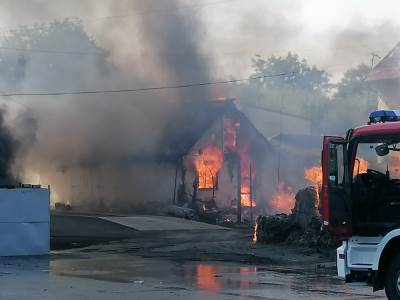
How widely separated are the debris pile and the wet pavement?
3.69 metres

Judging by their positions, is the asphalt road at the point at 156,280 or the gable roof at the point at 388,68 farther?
the gable roof at the point at 388,68

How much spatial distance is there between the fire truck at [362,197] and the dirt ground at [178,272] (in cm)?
167

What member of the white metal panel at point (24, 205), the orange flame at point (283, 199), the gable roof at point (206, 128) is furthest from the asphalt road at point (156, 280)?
the orange flame at point (283, 199)

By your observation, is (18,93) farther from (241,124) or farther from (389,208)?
(389,208)

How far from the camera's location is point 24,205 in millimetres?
17938

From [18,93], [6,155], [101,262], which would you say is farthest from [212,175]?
[101,262]

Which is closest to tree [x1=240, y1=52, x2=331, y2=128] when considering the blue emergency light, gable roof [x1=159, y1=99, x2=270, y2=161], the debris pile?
gable roof [x1=159, y1=99, x2=270, y2=161]

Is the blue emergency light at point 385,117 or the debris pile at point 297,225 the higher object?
the blue emergency light at point 385,117

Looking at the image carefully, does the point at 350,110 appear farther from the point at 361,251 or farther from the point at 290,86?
the point at 361,251

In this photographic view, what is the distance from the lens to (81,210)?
121 feet

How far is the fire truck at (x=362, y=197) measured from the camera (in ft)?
31.1

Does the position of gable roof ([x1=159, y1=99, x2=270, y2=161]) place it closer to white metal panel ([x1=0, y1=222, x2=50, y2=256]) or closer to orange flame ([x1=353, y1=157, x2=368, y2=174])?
white metal panel ([x1=0, y1=222, x2=50, y2=256])

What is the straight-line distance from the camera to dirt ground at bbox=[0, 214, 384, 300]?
1137 centimetres

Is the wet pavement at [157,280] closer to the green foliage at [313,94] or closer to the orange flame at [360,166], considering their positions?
the orange flame at [360,166]
